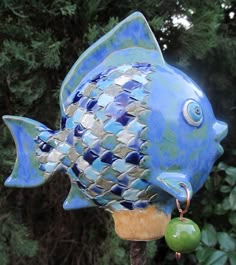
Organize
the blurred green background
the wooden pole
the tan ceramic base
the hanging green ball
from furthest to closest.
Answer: the blurred green background
the wooden pole
the tan ceramic base
the hanging green ball

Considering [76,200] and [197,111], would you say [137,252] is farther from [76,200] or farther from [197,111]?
[197,111]

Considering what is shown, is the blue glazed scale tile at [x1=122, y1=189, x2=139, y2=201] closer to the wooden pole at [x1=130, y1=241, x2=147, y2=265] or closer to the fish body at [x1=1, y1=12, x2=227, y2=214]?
the fish body at [x1=1, y1=12, x2=227, y2=214]

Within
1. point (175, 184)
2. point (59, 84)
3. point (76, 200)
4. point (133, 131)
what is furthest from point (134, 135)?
point (59, 84)

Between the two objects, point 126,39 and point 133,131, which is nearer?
point 133,131

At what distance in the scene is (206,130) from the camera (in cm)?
100

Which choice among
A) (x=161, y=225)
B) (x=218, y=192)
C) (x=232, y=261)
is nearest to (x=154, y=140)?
(x=161, y=225)

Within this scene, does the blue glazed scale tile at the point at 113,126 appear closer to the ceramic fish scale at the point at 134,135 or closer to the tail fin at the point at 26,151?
the ceramic fish scale at the point at 134,135

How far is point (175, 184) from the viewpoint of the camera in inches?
36.8

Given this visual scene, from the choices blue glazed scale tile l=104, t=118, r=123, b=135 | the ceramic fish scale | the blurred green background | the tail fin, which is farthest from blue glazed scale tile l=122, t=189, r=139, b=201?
the blurred green background

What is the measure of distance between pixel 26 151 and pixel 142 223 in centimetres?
33

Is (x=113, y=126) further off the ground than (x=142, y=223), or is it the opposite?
(x=113, y=126)

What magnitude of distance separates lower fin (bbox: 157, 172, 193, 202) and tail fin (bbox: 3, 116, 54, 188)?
32cm

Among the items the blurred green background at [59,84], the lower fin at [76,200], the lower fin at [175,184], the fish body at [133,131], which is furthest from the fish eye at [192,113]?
the blurred green background at [59,84]

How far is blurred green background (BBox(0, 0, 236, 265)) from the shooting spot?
158cm
